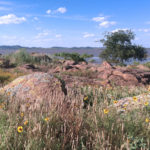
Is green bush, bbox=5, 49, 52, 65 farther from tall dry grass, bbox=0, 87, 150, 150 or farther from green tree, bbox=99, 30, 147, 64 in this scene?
tall dry grass, bbox=0, 87, 150, 150

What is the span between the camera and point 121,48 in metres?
27.1

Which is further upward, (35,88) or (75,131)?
(35,88)

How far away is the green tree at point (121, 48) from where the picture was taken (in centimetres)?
2688

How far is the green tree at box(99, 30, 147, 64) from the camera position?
88.2 feet

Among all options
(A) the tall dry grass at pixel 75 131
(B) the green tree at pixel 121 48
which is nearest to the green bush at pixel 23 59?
(B) the green tree at pixel 121 48

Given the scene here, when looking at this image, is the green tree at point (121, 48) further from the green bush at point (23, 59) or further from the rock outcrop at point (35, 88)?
the rock outcrop at point (35, 88)

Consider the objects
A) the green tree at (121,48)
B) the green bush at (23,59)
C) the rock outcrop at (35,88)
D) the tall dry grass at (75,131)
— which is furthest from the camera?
the green tree at (121,48)

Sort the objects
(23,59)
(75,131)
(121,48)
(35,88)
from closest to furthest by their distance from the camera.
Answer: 1. (75,131)
2. (35,88)
3. (23,59)
4. (121,48)

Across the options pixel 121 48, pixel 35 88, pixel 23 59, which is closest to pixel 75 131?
pixel 35 88

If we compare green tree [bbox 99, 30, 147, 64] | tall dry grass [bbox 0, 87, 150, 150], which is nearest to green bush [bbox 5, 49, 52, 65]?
green tree [bbox 99, 30, 147, 64]

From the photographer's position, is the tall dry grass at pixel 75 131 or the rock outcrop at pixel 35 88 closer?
the tall dry grass at pixel 75 131

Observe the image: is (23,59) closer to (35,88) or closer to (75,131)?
(35,88)

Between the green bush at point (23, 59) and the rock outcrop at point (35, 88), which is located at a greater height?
the green bush at point (23, 59)

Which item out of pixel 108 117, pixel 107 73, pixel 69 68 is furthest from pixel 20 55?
pixel 108 117
